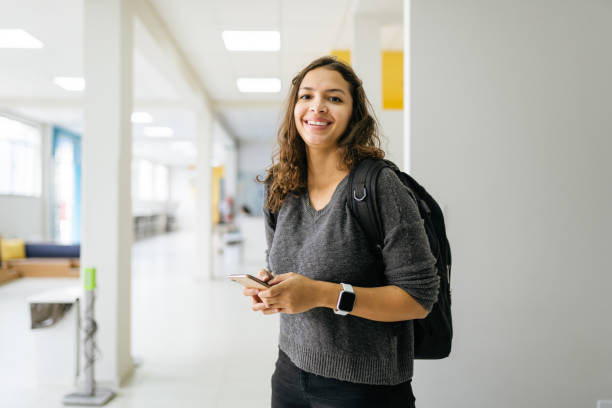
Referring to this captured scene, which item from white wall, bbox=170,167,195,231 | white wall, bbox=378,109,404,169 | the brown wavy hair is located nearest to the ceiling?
white wall, bbox=378,109,404,169

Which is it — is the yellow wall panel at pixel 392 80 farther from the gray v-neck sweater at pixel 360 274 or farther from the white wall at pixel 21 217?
the white wall at pixel 21 217

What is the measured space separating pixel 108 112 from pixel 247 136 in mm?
10409

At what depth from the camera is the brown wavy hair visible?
111 centimetres

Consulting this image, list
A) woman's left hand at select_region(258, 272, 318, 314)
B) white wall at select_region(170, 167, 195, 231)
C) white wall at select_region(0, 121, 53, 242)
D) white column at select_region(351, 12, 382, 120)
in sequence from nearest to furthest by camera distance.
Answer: woman's left hand at select_region(258, 272, 318, 314) → white column at select_region(351, 12, 382, 120) → white wall at select_region(0, 121, 53, 242) → white wall at select_region(170, 167, 195, 231)

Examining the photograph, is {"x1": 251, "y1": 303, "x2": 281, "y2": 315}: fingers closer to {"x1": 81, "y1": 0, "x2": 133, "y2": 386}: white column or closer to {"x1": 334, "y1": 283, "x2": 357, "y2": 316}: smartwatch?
{"x1": 334, "y1": 283, "x2": 357, "y2": 316}: smartwatch

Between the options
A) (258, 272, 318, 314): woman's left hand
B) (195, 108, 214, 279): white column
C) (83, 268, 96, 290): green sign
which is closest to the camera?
(258, 272, 318, 314): woman's left hand

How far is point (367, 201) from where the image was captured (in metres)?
0.99

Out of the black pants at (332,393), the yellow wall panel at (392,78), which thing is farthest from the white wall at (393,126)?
the black pants at (332,393)

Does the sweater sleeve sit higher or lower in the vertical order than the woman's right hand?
higher

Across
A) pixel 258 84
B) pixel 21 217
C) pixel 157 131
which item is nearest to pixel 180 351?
pixel 258 84

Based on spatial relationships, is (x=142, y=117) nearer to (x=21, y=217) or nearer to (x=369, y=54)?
(x=21, y=217)

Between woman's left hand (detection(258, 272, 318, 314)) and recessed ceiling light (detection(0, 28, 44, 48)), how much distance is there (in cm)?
566

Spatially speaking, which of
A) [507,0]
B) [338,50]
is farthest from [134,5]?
[507,0]

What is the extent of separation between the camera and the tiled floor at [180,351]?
304 cm
